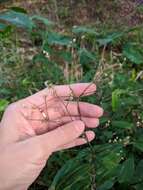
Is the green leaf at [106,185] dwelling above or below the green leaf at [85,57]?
above

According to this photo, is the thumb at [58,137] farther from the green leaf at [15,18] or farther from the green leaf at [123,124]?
the green leaf at [15,18]

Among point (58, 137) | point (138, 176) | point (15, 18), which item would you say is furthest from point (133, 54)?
point (58, 137)

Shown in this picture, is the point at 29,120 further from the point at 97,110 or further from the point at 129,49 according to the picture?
the point at 129,49

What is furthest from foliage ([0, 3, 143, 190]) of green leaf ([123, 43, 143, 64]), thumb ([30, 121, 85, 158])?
thumb ([30, 121, 85, 158])

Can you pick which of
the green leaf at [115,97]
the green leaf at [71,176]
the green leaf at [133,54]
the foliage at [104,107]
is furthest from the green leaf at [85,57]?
the green leaf at [71,176]

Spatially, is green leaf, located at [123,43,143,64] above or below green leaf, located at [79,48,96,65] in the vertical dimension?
below

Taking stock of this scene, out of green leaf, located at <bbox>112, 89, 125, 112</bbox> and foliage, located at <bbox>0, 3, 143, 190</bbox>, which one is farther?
green leaf, located at <bbox>112, 89, 125, 112</bbox>

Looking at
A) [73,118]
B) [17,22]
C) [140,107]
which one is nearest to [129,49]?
[17,22]

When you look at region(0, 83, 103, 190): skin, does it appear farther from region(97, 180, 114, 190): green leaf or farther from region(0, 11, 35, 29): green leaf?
region(0, 11, 35, 29): green leaf
